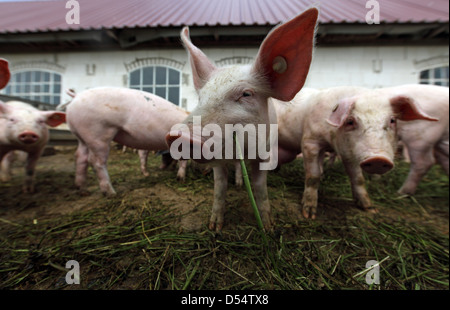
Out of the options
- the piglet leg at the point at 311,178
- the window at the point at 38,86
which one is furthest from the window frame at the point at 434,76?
the window at the point at 38,86

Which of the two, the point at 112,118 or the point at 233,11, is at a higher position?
the point at 233,11

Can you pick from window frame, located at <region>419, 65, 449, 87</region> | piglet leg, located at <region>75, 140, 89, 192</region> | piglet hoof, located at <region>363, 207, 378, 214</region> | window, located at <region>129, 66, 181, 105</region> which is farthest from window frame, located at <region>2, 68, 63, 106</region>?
window frame, located at <region>419, 65, 449, 87</region>

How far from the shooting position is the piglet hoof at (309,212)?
132 cm

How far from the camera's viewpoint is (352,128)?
3.87 ft

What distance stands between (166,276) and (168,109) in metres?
1.46

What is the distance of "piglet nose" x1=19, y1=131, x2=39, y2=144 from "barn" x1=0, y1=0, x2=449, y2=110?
1.96 ft

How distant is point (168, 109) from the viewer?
6.07 feet

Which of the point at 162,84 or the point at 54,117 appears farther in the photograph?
the point at 54,117

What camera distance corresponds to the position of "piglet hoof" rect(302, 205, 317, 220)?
1319 millimetres

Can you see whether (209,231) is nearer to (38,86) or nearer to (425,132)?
(425,132)

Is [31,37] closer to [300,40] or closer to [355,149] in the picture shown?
[300,40]

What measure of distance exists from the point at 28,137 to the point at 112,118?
0.90 metres

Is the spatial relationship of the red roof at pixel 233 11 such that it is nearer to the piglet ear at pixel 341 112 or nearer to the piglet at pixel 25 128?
the piglet ear at pixel 341 112

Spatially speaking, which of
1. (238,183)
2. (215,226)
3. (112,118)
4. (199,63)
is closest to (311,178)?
(238,183)
